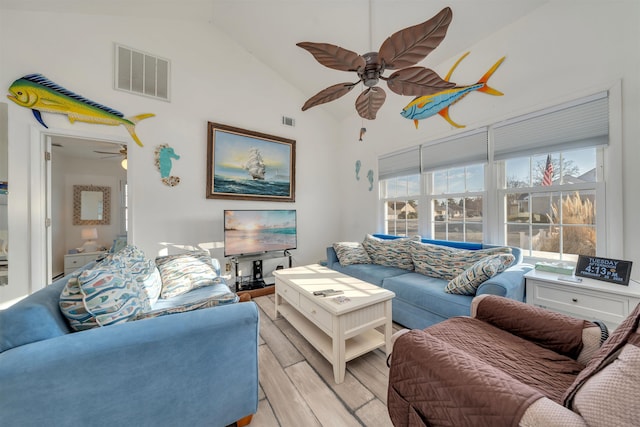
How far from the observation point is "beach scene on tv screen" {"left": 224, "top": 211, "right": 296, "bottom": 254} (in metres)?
3.00

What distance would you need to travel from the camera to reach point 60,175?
3.94m

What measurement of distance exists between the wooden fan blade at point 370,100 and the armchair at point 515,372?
5.22 feet

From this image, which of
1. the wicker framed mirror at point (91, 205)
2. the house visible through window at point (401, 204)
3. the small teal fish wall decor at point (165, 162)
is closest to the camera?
the small teal fish wall decor at point (165, 162)

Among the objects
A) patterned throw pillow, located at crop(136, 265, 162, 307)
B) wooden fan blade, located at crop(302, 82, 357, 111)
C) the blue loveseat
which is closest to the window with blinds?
wooden fan blade, located at crop(302, 82, 357, 111)

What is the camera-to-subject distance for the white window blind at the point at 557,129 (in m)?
1.77

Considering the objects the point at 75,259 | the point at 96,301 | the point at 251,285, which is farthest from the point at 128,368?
the point at 75,259

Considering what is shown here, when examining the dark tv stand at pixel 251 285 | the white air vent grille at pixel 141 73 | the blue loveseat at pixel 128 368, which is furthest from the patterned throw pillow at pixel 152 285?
the white air vent grille at pixel 141 73

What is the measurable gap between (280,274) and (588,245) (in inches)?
109

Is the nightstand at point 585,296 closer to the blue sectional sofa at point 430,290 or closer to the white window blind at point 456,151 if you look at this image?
the blue sectional sofa at point 430,290

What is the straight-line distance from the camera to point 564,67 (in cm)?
188

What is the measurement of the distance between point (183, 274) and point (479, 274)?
99.4 inches

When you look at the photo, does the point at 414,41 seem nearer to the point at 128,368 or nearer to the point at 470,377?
the point at 470,377

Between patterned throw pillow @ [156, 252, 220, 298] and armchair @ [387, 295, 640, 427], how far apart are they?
1778mm

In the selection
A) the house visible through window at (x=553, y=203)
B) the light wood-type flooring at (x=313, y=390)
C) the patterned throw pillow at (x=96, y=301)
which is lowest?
the light wood-type flooring at (x=313, y=390)
